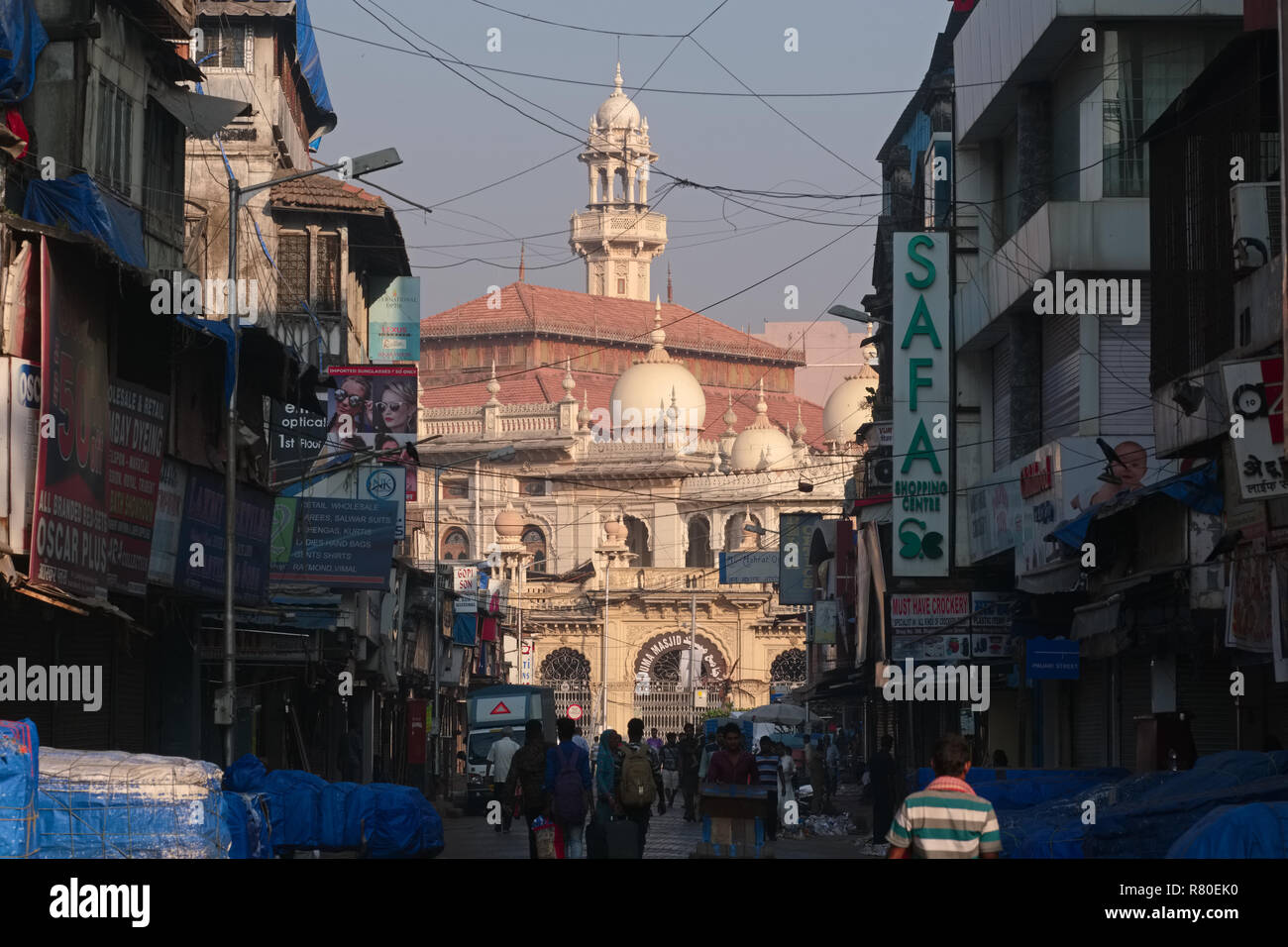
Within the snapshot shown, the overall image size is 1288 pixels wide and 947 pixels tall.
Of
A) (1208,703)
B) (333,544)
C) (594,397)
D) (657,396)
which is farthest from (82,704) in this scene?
(594,397)

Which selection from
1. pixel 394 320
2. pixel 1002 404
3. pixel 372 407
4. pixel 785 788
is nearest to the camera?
pixel 1002 404

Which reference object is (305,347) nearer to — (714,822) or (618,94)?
(714,822)

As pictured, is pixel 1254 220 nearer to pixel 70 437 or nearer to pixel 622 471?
pixel 70 437

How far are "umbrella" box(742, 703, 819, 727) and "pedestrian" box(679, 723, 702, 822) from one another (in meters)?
11.9

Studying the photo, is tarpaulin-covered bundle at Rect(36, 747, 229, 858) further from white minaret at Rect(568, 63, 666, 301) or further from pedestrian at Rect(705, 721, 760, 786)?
white minaret at Rect(568, 63, 666, 301)

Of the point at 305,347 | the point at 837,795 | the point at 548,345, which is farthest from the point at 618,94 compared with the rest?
the point at 305,347

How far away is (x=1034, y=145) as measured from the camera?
30734 mm

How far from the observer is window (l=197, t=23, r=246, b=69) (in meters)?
37.8

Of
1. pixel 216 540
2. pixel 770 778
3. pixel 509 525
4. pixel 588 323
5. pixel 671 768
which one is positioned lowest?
pixel 671 768

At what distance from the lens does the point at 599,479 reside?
104250 millimetres

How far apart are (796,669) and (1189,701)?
6893 centimetres

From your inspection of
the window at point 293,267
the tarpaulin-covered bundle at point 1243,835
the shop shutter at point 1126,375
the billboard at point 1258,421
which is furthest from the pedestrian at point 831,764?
the tarpaulin-covered bundle at point 1243,835

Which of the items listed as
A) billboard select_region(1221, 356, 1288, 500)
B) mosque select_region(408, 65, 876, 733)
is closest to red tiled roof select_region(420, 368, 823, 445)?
mosque select_region(408, 65, 876, 733)

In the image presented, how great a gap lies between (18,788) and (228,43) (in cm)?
2650
